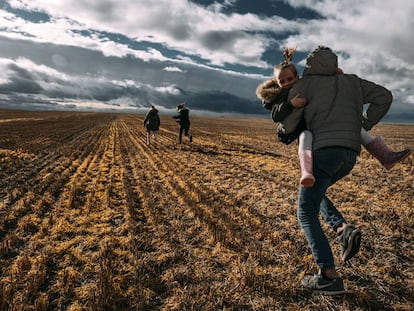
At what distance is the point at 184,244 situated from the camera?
13.8 feet

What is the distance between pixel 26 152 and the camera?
516 inches

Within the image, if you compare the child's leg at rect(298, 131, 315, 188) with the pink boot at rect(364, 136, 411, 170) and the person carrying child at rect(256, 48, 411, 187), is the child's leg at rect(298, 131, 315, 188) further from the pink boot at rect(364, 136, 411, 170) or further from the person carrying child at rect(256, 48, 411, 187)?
the pink boot at rect(364, 136, 411, 170)

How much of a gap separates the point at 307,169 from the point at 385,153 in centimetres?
85

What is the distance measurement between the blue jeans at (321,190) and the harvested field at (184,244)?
26.5 inches

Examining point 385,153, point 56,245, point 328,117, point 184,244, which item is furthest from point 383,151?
point 56,245

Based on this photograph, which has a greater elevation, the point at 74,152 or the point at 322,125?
the point at 322,125

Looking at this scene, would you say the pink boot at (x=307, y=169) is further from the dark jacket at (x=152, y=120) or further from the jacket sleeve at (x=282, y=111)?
the dark jacket at (x=152, y=120)

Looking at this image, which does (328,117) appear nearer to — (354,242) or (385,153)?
(385,153)

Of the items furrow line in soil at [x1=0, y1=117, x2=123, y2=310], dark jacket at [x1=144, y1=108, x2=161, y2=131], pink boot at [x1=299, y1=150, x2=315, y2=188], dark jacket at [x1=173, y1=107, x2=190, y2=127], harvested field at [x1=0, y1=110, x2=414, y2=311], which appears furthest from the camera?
dark jacket at [x1=144, y1=108, x2=161, y2=131]

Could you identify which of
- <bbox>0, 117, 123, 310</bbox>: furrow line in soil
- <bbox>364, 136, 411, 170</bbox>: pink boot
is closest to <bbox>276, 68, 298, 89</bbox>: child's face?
<bbox>364, 136, 411, 170</bbox>: pink boot

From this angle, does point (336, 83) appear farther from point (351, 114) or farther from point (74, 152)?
point (74, 152)

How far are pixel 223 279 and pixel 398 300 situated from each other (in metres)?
1.76

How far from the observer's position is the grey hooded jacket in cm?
238

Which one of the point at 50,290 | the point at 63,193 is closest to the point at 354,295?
the point at 50,290
